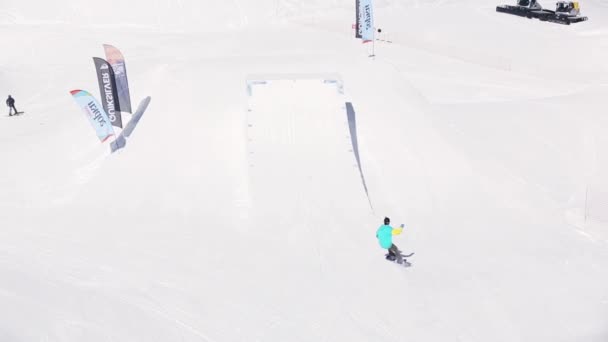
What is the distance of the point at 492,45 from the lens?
24625 millimetres

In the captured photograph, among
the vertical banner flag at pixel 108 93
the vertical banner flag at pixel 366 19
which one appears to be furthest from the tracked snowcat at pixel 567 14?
the vertical banner flag at pixel 108 93

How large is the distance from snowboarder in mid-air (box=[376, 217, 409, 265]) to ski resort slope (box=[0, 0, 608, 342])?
0.80ft

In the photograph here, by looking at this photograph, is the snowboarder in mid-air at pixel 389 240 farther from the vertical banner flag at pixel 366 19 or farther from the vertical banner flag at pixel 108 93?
the vertical banner flag at pixel 366 19

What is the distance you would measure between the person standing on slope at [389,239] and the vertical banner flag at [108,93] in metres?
9.23

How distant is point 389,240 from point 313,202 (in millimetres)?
3032

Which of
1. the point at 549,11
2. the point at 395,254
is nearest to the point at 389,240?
the point at 395,254

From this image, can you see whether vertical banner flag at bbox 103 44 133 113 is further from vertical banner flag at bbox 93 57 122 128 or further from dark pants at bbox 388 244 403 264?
dark pants at bbox 388 244 403 264

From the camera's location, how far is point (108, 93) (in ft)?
50.2

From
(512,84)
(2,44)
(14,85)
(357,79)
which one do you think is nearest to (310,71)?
(357,79)

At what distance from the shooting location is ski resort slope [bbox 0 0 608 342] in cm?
898

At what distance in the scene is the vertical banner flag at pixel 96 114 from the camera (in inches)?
572

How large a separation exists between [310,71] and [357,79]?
2029 mm

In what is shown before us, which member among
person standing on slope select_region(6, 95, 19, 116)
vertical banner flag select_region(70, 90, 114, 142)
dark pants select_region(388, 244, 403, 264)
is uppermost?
vertical banner flag select_region(70, 90, 114, 142)

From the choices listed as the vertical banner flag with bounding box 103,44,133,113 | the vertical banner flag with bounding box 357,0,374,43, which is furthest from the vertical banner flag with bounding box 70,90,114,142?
the vertical banner flag with bounding box 357,0,374,43
